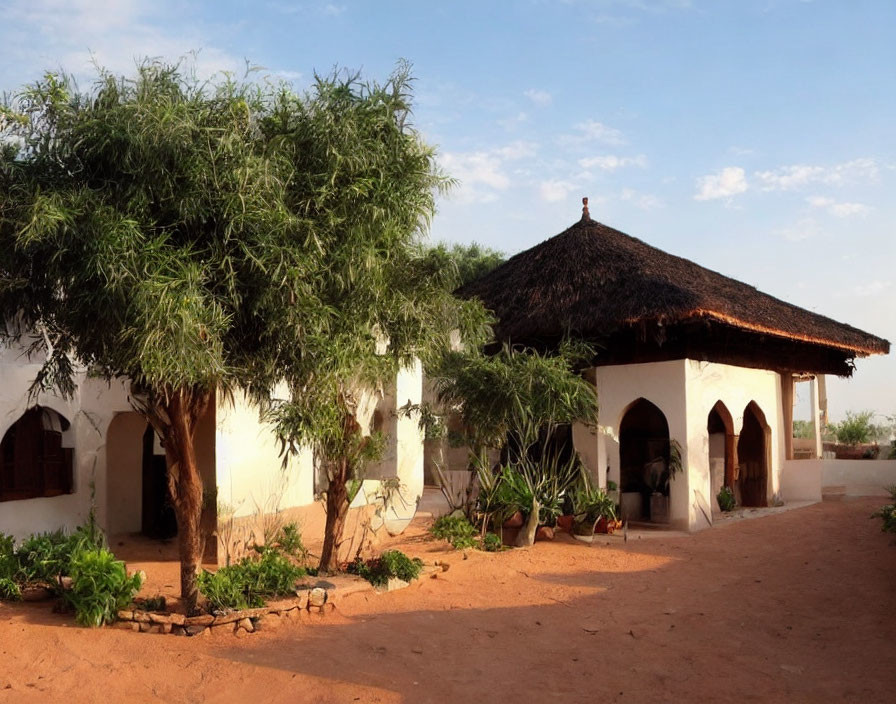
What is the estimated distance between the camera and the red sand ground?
576cm

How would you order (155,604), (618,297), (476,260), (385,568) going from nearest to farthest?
(155,604)
(385,568)
(618,297)
(476,260)

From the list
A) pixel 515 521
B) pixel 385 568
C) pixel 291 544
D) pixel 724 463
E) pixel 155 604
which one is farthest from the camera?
pixel 724 463

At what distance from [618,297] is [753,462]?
17.0 ft

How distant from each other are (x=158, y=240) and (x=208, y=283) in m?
0.56

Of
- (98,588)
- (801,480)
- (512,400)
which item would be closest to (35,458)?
(98,588)

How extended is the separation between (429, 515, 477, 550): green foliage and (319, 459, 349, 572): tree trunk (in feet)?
7.63

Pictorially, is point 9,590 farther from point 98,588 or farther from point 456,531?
point 456,531

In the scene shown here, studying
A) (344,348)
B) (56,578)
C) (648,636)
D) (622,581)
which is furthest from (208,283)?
(622,581)

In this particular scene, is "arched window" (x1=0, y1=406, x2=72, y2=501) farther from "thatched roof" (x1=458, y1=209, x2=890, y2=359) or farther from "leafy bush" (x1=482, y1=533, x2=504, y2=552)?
"thatched roof" (x1=458, y1=209, x2=890, y2=359)

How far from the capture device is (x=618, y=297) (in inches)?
480

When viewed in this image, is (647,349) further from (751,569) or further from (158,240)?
(158,240)

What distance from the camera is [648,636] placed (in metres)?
6.93

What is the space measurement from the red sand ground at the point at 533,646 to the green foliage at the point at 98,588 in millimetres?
206

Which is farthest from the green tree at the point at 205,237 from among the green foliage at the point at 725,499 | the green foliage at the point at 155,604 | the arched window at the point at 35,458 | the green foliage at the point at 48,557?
the green foliage at the point at 725,499
